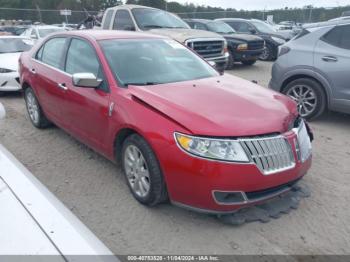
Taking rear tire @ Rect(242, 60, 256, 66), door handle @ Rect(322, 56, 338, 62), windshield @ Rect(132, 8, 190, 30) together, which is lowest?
rear tire @ Rect(242, 60, 256, 66)

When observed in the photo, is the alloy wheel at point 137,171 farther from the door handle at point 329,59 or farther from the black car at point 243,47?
the black car at point 243,47

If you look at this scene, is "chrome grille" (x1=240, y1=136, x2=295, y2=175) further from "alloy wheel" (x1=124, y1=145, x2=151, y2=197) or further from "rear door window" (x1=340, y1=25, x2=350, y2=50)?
"rear door window" (x1=340, y1=25, x2=350, y2=50)

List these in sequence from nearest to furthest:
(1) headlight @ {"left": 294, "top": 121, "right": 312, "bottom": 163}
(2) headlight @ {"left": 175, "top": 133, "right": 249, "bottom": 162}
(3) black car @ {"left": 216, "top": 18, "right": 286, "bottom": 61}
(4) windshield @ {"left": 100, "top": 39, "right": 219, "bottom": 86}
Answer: (2) headlight @ {"left": 175, "top": 133, "right": 249, "bottom": 162}, (1) headlight @ {"left": 294, "top": 121, "right": 312, "bottom": 163}, (4) windshield @ {"left": 100, "top": 39, "right": 219, "bottom": 86}, (3) black car @ {"left": 216, "top": 18, "right": 286, "bottom": 61}

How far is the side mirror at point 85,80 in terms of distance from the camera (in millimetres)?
3590

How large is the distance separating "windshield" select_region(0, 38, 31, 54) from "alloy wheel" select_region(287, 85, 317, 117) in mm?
7072

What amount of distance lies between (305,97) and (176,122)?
386cm

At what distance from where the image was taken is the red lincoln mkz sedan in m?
2.83

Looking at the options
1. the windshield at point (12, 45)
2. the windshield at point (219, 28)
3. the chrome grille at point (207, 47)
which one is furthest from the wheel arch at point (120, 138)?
the windshield at point (219, 28)

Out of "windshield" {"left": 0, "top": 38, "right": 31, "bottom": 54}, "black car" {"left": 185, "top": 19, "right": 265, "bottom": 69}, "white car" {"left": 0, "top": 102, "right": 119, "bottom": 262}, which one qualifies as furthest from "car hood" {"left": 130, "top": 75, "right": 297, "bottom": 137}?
"black car" {"left": 185, "top": 19, "right": 265, "bottom": 69}

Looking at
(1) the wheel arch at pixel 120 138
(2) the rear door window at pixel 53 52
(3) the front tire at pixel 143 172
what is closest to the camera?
(3) the front tire at pixel 143 172

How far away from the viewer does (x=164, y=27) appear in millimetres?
9586

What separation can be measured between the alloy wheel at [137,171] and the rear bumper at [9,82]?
5.38 metres

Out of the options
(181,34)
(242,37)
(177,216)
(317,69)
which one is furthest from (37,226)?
(242,37)

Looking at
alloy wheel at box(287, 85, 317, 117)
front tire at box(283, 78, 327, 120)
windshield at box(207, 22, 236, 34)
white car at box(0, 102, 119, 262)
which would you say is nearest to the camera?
white car at box(0, 102, 119, 262)
